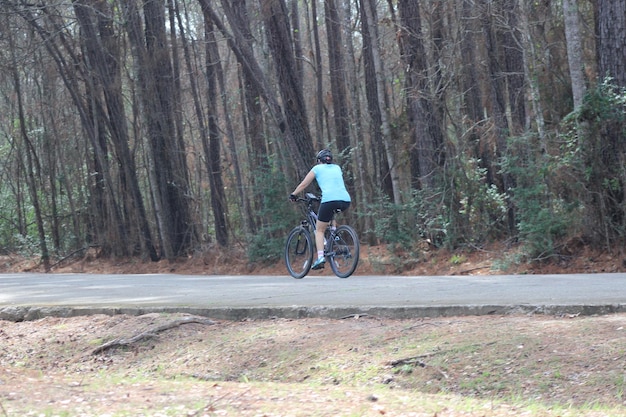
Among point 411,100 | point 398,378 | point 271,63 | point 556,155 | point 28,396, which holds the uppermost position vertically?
point 271,63

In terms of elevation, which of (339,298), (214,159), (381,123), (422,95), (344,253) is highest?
(422,95)

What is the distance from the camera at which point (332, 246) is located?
15367mm

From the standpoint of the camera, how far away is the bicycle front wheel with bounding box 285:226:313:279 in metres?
15.8

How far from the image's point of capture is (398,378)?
7.36 metres

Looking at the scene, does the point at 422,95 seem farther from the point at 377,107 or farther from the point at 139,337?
the point at 139,337

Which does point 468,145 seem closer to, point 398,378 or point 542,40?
point 542,40

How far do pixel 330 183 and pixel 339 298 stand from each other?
4.14 meters

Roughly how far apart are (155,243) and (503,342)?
24.3m

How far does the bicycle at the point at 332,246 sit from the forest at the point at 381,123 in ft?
13.7

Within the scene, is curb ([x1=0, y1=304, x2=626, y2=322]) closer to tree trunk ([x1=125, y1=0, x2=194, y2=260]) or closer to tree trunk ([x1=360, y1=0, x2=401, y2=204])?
tree trunk ([x1=360, y1=0, x2=401, y2=204])

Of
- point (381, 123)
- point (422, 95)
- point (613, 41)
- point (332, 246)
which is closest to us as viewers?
point (332, 246)

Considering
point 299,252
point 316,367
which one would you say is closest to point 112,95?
point 299,252

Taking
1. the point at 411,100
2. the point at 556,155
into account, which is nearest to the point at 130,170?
the point at 411,100

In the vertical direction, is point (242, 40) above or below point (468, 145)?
above
